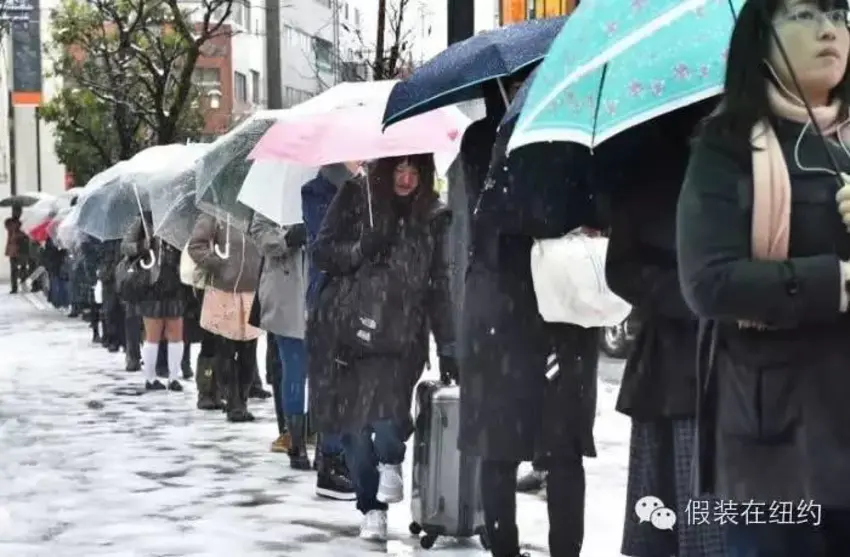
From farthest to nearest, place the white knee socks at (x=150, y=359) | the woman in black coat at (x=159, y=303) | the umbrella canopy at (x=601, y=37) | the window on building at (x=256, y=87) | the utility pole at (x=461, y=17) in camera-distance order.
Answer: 1. the window on building at (x=256, y=87)
2. the white knee socks at (x=150, y=359)
3. the woman in black coat at (x=159, y=303)
4. the utility pole at (x=461, y=17)
5. the umbrella canopy at (x=601, y=37)

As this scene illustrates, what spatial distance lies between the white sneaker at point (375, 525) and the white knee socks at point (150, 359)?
25.8ft

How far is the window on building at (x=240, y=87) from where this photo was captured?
241 feet

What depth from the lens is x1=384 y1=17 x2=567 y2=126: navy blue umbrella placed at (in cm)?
595

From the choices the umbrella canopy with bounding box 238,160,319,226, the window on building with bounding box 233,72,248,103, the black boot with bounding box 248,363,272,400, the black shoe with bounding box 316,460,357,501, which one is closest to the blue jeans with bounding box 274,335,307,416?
the umbrella canopy with bounding box 238,160,319,226

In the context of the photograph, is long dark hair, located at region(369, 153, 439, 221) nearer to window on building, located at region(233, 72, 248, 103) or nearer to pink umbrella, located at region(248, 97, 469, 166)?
pink umbrella, located at region(248, 97, 469, 166)

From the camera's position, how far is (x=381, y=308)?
273 inches

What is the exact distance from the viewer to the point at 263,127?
33.4 ft

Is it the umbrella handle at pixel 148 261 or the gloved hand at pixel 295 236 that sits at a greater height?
the gloved hand at pixel 295 236

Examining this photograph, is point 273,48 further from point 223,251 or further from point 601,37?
point 601,37

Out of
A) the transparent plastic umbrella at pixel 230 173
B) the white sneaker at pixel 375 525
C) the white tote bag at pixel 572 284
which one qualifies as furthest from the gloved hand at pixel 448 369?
the transparent plastic umbrella at pixel 230 173

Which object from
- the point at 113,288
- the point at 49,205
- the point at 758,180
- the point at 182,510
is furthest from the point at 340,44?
the point at 758,180

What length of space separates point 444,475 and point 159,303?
798cm

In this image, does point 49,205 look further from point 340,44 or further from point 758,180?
point 758,180

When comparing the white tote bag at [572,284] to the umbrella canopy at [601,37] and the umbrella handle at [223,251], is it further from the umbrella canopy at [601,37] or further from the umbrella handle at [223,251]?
the umbrella handle at [223,251]
